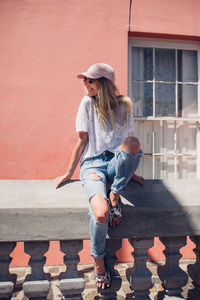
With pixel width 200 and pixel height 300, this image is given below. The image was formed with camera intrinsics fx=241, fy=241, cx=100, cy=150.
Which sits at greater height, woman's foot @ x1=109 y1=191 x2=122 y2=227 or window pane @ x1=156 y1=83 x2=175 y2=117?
window pane @ x1=156 y1=83 x2=175 y2=117

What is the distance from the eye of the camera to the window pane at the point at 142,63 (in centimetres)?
339

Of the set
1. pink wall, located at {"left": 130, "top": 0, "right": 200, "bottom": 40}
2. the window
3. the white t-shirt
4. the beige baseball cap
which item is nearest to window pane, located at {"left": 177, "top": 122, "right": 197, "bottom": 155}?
the window

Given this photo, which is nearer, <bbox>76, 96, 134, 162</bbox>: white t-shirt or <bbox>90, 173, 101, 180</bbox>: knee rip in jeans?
<bbox>90, 173, 101, 180</bbox>: knee rip in jeans

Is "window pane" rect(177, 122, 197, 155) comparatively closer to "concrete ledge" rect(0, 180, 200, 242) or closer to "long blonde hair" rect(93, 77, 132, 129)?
"long blonde hair" rect(93, 77, 132, 129)

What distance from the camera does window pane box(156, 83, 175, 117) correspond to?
3.43m

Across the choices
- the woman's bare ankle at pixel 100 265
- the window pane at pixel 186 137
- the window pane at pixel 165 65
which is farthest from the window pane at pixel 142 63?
the woman's bare ankle at pixel 100 265

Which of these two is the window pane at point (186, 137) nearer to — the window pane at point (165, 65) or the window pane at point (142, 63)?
the window pane at point (165, 65)

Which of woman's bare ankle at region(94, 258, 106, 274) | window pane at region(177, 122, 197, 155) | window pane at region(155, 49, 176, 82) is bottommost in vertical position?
woman's bare ankle at region(94, 258, 106, 274)

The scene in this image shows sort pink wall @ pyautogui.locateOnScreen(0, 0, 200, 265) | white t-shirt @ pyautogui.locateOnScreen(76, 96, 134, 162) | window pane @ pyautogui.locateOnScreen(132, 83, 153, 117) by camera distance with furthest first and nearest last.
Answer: window pane @ pyautogui.locateOnScreen(132, 83, 153, 117) < pink wall @ pyautogui.locateOnScreen(0, 0, 200, 265) < white t-shirt @ pyautogui.locateOnScreen(76, 96, 134, 162)

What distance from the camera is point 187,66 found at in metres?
→ 3.49

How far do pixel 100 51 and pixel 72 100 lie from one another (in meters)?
0.74

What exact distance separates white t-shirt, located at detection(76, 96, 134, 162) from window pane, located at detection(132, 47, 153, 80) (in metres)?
1.87

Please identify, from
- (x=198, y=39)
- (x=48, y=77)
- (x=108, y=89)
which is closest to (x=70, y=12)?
(x=48, y=77)

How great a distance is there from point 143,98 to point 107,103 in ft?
6.22
